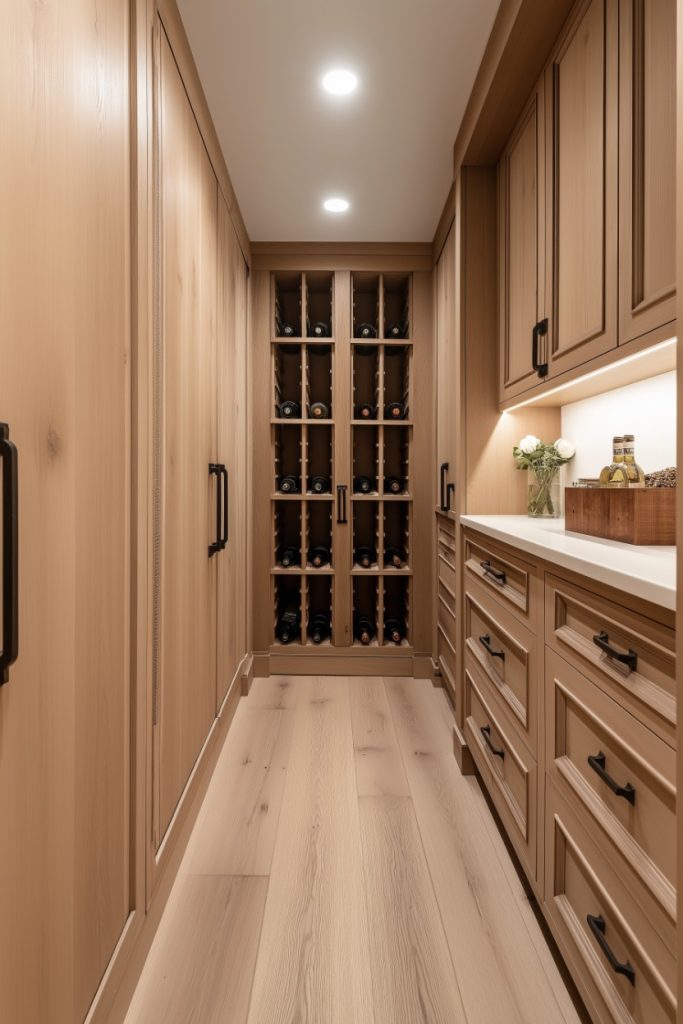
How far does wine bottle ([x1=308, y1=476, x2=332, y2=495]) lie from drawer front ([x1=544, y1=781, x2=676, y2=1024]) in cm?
235

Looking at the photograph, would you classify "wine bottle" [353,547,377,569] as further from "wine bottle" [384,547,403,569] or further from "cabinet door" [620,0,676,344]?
"cabinet door" [620,0,676,344]

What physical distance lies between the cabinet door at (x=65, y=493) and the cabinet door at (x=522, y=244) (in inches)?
50.6

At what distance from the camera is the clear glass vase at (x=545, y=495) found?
220cm

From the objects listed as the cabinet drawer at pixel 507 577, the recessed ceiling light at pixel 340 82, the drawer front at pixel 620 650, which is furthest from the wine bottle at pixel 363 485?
the drawer front at pixel 620 650

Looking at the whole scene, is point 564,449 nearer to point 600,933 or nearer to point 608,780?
point 608,780

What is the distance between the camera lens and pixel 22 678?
823mm

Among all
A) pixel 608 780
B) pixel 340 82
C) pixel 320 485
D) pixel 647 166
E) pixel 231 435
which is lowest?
pixel 608 780

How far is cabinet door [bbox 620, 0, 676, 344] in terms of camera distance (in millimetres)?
1176

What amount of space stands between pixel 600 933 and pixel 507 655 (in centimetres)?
77

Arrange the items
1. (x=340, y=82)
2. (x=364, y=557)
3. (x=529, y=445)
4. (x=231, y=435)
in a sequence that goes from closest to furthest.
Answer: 1. (x=340, y=82)
2. (x=529, y=445)
3. (x=231, y=435)
4. (x=364, y=557)

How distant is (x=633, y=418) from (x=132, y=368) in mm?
1521

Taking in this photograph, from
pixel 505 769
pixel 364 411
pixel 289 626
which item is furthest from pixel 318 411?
pixel 505 769

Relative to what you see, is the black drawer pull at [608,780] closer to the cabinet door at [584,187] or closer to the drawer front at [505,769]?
the drawer front at [505,769]

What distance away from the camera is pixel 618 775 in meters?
1.04
